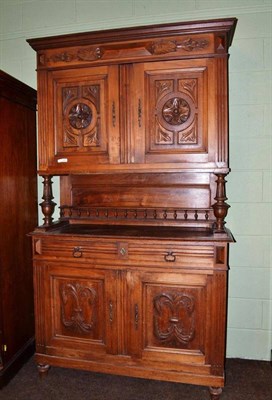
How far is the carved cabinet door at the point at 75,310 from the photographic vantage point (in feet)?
7.02

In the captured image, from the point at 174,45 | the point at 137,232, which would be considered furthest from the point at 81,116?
the point at 137,232

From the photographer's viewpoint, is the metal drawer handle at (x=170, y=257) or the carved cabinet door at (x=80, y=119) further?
the carved cabinet door at (x=80, y=119)

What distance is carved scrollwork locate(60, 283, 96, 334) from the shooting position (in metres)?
2.17

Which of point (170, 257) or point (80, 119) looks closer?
point (170, 257)

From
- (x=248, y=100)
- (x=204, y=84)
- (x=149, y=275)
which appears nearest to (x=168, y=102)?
(x=204, y=84)

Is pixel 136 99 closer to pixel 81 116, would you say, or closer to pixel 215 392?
pixel 81 116

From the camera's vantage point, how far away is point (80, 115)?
7.25 feet

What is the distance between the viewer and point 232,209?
2.49 m

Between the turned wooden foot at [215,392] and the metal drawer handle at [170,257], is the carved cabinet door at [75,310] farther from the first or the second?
the turned wooden foot at [215,392]

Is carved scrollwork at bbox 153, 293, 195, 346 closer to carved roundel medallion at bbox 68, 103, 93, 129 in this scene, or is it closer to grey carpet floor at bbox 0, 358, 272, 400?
grey carpet floor at bbox 0, 358, 272, 400

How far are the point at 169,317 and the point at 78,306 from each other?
0.63 m

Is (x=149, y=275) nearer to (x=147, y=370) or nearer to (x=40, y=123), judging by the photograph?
(x=147, y=370)

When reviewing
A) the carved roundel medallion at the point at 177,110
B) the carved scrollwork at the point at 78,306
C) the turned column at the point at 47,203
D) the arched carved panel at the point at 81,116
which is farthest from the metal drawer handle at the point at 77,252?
the carved roundel medallion at the point at 177,110

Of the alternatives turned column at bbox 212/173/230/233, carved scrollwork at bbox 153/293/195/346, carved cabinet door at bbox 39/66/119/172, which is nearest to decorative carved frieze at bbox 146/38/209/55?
carved cabinet door at bbox 39/66/119/172
